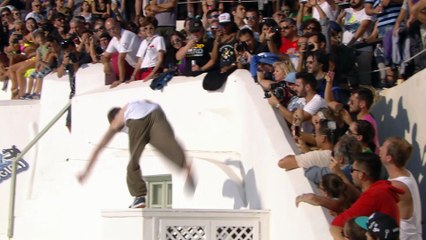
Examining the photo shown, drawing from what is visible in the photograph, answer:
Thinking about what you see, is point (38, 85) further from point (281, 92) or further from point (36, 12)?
point (281, 92)

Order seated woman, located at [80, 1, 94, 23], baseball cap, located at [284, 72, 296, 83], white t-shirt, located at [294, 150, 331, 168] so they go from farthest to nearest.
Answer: seated woman, located at [80, 1, 94, 23] → baseball cap, located at [284, 72, 296, 83] → white t-shirt, located at [294, 150, 331, 168]

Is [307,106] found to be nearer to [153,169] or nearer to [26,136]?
[153,169]

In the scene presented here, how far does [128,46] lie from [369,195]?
23.7ft

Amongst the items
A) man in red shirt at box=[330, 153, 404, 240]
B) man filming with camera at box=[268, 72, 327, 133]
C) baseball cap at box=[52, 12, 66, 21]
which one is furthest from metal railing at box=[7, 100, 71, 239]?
man in red shirt at box=[330, 153, 404, 240]

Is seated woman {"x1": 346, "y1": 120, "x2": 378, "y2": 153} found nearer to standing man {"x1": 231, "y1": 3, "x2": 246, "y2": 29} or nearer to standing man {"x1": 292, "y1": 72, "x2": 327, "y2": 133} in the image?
standing man {"x1": 292, "y1": 72, "x2": 327, "y2": 133}

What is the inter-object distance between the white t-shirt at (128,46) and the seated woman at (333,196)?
20.3ft

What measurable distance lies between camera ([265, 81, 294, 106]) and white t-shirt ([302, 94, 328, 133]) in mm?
580

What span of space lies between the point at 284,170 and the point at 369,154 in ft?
6.03

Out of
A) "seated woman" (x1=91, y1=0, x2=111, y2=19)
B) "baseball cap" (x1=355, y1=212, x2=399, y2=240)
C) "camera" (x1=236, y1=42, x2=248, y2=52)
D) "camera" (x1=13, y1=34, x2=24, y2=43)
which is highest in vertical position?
"camera" (x1=236, y1=42, x2=248, y2=52)

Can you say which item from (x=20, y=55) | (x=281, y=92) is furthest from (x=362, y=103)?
(x=20, y=55)

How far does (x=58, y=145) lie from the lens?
51.0 feet

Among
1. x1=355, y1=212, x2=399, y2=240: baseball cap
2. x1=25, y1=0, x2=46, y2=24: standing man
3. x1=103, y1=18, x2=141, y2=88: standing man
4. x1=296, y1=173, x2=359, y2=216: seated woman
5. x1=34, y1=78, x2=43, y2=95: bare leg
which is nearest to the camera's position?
x1=355, y1=212, x2=399, y2=240: baseball cap

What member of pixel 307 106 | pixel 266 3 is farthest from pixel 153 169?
pixel 266 3

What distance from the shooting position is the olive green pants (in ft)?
35.8
